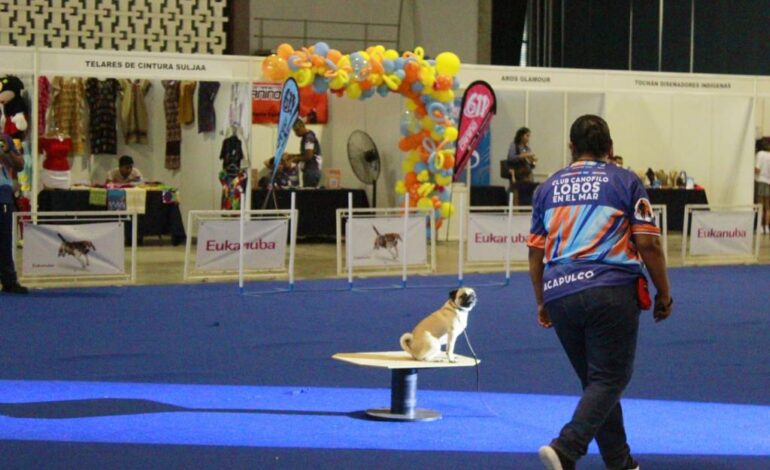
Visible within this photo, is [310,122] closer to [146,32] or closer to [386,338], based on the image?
[146,32]

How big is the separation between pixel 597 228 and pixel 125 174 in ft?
46.4

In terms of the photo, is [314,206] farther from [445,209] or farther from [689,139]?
[689,139]

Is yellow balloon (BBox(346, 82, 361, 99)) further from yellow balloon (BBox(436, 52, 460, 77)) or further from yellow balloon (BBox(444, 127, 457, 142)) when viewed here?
yellow balloon (BBox(444, 127, 457, 142))

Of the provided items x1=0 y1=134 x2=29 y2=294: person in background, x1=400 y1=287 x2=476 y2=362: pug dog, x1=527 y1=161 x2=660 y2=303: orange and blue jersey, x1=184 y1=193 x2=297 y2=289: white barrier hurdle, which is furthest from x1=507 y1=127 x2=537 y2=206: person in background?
x1=527 y1=161 x2=660 y2=303: orange and blue jersey

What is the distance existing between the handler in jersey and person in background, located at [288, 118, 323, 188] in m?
14.2

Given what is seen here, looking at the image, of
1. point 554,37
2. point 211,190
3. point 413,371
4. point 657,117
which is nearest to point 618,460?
point 413,371

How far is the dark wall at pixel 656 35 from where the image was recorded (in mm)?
23969

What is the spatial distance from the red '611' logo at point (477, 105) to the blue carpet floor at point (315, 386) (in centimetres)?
408

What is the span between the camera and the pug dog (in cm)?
660

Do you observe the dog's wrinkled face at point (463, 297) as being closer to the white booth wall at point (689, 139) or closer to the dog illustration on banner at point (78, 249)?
the dog illustration on banner at point (78, 249)

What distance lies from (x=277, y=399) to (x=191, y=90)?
493 inches

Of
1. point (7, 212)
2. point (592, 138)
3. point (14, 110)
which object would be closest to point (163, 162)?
point (14, 110)

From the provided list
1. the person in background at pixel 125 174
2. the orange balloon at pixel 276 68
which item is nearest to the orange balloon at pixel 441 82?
the orange balloon at pixel 276 68

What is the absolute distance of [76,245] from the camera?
12.6 meters
